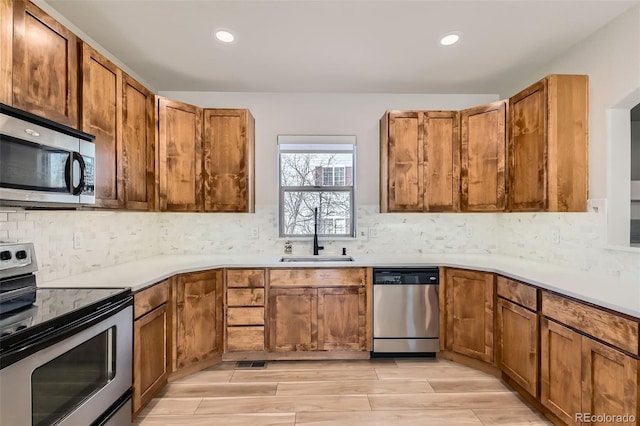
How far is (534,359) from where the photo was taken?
2100 mm

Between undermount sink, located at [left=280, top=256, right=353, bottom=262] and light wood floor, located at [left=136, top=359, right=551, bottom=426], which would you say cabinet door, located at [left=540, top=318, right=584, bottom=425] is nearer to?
light wood floor, located at [left=136, top=359, right=551, bottom=426]

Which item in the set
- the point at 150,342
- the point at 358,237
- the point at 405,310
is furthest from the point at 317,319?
the point at 150,342

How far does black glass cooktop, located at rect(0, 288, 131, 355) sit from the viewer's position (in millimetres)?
1165

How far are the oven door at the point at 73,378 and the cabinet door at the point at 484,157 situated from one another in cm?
297

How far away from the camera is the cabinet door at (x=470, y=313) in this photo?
103 inches

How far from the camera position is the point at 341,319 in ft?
9.32

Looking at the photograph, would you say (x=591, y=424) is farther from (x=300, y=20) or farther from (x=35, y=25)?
(x=35, y=25)

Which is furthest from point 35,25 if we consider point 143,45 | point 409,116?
point 409,116

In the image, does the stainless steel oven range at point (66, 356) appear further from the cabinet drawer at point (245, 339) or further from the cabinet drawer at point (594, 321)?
the cabinet drawer at point (594, 321)

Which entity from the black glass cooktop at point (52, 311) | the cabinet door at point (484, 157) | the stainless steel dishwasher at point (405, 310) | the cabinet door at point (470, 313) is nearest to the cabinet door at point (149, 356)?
the black glass cooktop at point (52, 311)

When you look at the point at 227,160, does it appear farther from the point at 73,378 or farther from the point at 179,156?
the point at 73,378

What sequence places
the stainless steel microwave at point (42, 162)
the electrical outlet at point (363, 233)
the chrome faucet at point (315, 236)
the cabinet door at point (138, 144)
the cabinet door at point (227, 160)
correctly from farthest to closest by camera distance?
the electrical outlet at point (363, 233) < the chrome faucet at point (315, 236) < the cabinet door at point (227, 160) < the cabinet door at point (138, 144) < the stainless steel microwave at point (42, 162)

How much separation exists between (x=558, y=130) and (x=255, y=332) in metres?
2.94

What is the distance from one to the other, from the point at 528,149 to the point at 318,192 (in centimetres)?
199
